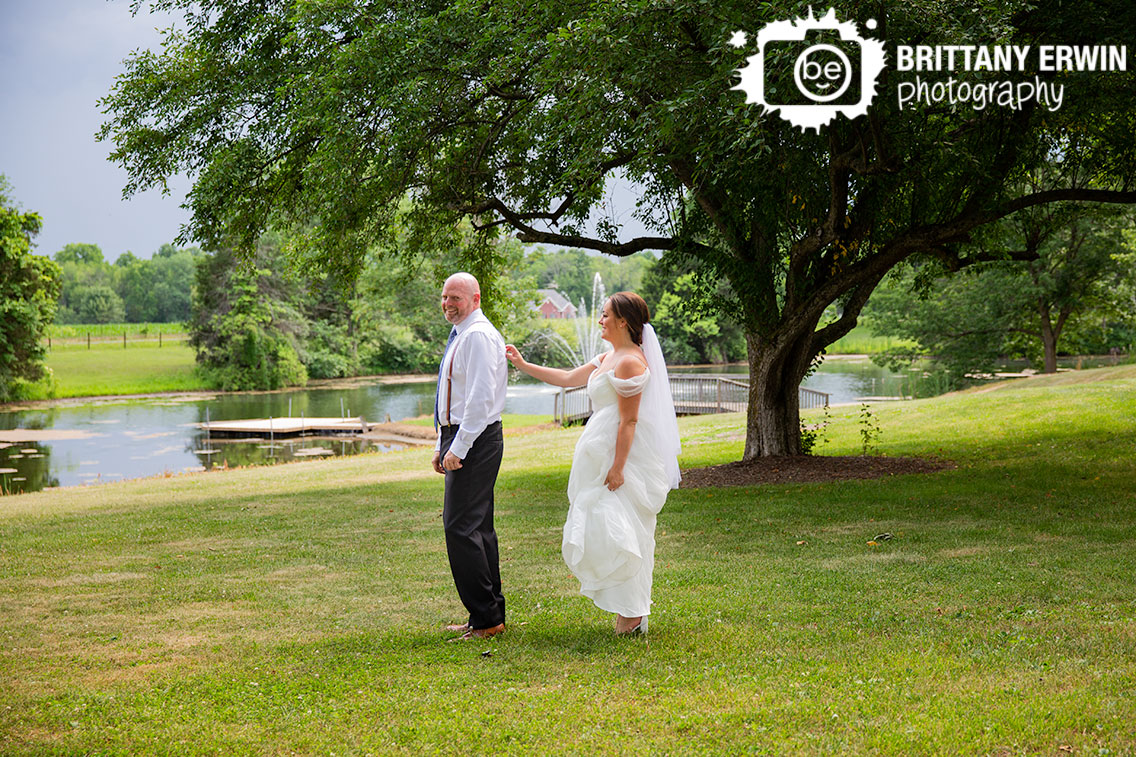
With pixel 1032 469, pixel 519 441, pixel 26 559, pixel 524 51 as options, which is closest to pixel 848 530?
pixel 1032 469

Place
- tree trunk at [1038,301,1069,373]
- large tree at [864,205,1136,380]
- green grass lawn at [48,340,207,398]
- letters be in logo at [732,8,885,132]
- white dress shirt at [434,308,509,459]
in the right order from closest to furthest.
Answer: white dress shirt at [434,308,509,459], letters be in logo at [732,8,885,132], large tree at [864,205,1136,380], tree trunk at [1038,301,1069,373], green grass lawn at [48,340,207,398]

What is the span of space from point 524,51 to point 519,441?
15.3 metres

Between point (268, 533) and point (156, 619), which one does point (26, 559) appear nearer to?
point (268, 533)

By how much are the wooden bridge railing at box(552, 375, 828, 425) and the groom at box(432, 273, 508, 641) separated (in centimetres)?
2592

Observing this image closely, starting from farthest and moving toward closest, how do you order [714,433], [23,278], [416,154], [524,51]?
[23,278] < [714,433] < [416,154] < [524,51]

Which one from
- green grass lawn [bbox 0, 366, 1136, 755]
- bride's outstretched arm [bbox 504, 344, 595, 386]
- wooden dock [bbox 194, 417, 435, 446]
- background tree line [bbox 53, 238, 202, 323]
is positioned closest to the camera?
green grass lawn [bbox 0, 366, 1136, 755]

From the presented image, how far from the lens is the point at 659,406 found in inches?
224

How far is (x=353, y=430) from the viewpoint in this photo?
37.3m

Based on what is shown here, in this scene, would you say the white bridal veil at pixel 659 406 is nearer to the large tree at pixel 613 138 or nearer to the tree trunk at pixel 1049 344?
the large tree at pixel 613 138

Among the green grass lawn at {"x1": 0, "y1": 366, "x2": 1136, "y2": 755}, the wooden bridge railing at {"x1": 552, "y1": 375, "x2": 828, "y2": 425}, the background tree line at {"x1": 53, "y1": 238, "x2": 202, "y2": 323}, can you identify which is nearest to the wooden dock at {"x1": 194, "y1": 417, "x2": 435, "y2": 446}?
the wooden bridge railing at {"x1": 552, "y1": 375, "x2": 828, "y2": 425}

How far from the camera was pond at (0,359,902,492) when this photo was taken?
92.0ft

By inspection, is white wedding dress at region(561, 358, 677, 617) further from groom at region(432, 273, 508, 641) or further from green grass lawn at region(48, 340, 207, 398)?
green grass lawn at region(48, 340, 207, 398)

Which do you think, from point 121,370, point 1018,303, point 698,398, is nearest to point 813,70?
point 698,398

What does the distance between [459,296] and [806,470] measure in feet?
29.9
